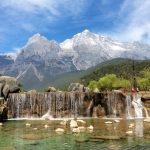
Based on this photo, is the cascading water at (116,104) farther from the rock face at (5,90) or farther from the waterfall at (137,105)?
the rock face at (5,90)

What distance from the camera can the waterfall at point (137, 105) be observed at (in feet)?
179

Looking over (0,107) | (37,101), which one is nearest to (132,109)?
(37,101)

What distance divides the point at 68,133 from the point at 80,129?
2.89m

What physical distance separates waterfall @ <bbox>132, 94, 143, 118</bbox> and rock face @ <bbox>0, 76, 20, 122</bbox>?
1985cm

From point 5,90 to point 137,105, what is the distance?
21800 millimetres

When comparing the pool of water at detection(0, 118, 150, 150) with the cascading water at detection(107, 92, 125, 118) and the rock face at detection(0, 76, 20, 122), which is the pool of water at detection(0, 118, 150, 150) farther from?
the cascading water at detection(107, 92, 125, 118)

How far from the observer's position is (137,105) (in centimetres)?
5541

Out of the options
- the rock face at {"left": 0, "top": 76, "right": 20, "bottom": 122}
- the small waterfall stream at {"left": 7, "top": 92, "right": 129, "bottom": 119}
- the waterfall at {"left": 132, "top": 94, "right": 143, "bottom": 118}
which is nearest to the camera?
the rock face at {"left": 0, "top": 76, "right": 20, "bottom": 122}

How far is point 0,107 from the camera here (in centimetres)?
4675

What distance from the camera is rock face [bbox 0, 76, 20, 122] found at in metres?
47.4

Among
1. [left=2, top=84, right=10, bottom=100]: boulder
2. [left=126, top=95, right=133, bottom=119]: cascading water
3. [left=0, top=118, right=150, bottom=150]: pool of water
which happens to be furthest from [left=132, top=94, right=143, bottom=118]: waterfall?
[left=0, top=118, right=150, bottom=150]: pool of water

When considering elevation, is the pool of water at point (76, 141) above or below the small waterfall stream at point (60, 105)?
below

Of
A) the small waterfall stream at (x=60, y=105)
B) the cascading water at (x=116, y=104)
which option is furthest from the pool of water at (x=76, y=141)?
the cascading water at (x=116, y=104)

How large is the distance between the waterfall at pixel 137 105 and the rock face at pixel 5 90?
19854 millimetres
